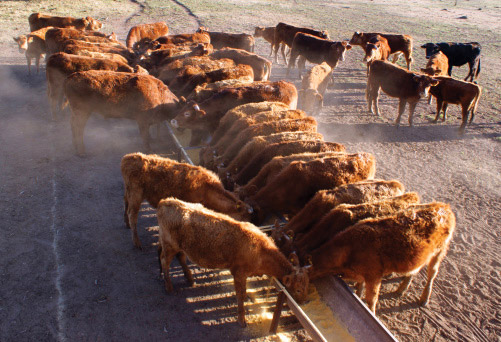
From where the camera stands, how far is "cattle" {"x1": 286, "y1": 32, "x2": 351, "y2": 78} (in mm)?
16203

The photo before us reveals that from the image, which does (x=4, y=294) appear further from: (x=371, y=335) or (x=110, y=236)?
(x=371, y=335)

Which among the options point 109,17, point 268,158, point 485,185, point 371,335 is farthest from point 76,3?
point 371,335

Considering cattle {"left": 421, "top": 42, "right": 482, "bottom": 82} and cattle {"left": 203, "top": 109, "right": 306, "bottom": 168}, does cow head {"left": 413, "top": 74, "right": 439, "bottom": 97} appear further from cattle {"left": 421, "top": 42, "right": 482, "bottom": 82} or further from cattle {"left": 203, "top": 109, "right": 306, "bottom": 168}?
cattle {"left": 421, "top": 42, "right": 482, "bottom": 82}

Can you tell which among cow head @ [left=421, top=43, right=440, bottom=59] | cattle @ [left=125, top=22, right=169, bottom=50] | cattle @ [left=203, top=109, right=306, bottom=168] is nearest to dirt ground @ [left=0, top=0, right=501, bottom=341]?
cattle @ [left=203, top=109, right=306, bottom=168]

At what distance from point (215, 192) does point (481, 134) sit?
1036cm

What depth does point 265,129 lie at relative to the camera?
349 inches

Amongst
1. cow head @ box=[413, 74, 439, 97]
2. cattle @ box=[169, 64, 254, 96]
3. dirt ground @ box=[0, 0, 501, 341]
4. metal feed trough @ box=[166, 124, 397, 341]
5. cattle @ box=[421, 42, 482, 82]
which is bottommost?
dirt ground @ box=[0, 0, 501, 341]

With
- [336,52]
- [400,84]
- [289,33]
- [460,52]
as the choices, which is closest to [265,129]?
[400,84]

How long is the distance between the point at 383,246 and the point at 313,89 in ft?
28.6

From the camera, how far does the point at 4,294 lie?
19.0 ft

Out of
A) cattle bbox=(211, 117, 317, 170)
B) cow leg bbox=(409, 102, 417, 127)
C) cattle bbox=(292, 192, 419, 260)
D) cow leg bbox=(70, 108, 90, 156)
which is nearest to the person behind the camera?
cattle bbox=(292, 192, 419, 260)

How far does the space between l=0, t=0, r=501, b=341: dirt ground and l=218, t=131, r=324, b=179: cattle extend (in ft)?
6.12

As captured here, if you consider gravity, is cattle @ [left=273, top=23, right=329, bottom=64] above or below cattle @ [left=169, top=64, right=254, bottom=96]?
above

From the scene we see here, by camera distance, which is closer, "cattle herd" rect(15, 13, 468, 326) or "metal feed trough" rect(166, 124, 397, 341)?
"metal feed trough" rect(166, 124, 397, 341)
